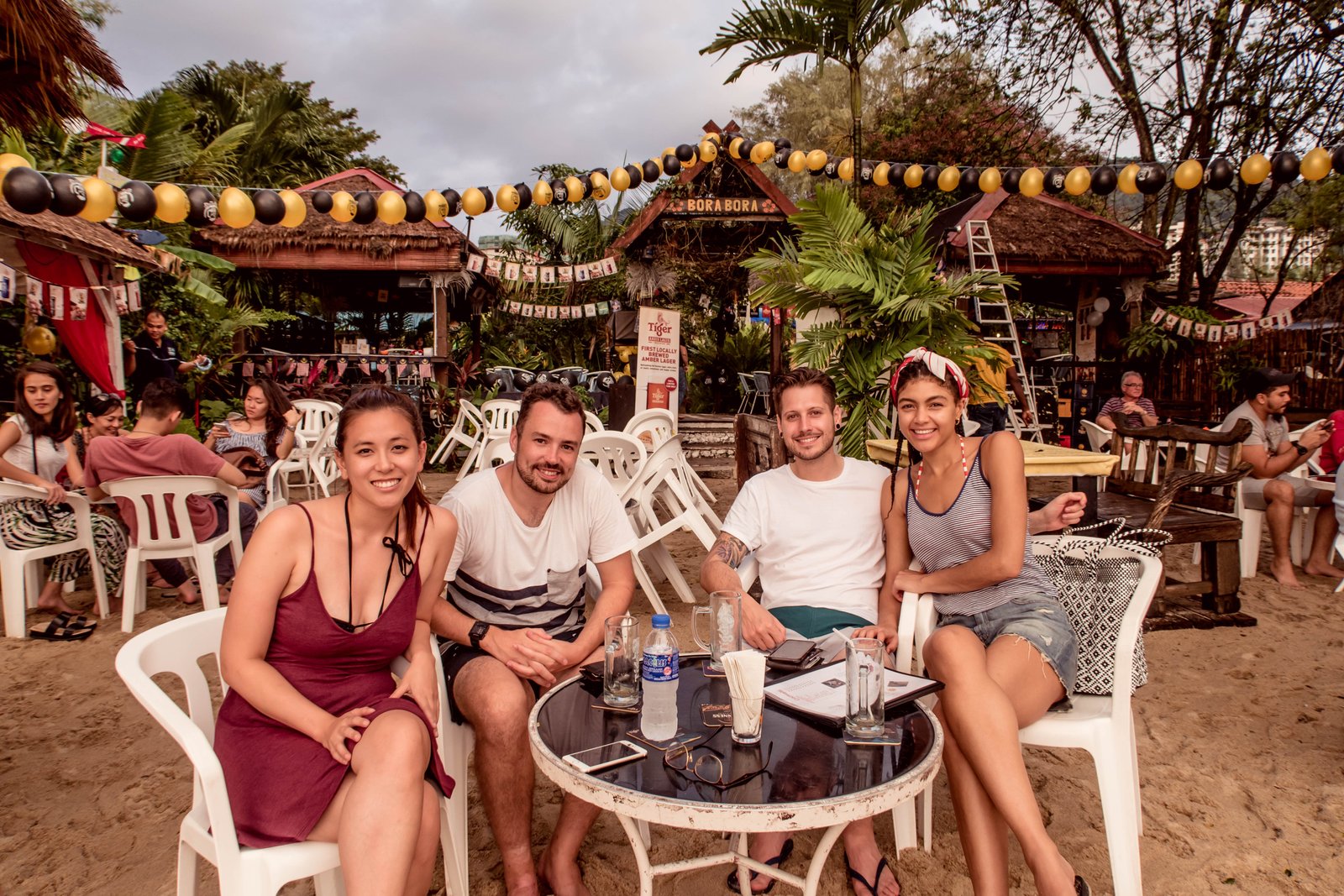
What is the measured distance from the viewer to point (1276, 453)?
205 inches

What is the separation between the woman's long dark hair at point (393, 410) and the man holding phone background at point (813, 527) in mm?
901

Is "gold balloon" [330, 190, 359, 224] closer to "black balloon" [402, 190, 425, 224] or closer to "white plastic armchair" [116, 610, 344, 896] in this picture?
"black balloon" [402, 190, 425, 224]

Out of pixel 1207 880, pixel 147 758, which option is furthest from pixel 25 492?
pixel 1207 880

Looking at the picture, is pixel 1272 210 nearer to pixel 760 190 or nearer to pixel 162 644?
pixel 760 190

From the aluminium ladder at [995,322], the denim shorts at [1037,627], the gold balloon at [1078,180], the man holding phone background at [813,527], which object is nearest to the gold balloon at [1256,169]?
the gold balloon at [1078,180]

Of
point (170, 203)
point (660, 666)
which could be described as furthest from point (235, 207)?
point (660, 666)

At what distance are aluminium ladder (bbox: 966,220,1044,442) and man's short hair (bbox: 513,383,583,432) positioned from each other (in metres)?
8.21

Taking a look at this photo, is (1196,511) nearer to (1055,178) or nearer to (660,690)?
(1055,178)

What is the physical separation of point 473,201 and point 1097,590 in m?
6.31

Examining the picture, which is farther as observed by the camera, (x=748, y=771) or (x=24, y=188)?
(x=24, y=188)

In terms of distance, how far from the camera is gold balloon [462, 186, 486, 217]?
725cm

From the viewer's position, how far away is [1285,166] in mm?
6082

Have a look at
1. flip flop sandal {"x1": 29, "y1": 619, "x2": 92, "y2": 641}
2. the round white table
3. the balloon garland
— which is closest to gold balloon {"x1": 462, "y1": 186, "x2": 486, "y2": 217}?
the balloon garland

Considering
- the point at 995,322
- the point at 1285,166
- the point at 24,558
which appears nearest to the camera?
the point at 24,558
